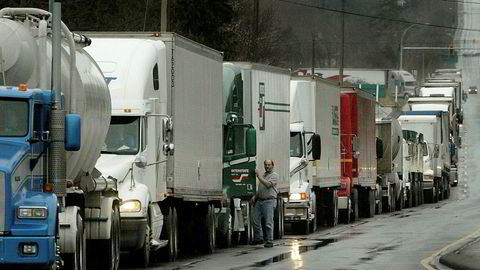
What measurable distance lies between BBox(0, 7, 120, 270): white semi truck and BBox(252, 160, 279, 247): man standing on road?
903 cm

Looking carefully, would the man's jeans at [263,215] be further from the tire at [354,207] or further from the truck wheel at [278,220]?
the tire at [354,207]

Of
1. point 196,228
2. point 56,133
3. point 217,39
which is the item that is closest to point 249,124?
point 196,228

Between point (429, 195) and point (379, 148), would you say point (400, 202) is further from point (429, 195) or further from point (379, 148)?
point (429, 195)

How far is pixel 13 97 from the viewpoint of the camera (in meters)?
17.6

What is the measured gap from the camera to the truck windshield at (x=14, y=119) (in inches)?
697

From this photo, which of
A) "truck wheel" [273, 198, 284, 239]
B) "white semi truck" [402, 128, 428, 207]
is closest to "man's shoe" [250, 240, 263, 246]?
"truck wheel" [273, 198, 284, 239]

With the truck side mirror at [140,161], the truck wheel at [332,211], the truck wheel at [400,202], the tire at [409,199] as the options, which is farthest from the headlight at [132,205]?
the tire at [409,199]

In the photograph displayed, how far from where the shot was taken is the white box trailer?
30.7m

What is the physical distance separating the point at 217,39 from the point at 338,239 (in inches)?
1363

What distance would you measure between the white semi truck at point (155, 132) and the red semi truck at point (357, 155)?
1388 cm

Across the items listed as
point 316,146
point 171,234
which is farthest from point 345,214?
point 171,234

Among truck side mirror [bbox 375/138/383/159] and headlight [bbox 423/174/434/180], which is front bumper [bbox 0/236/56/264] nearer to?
truck side mirror [bbox 375/138/383/159]

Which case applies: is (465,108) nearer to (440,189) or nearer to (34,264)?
(440,189)

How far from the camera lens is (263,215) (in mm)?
30062
